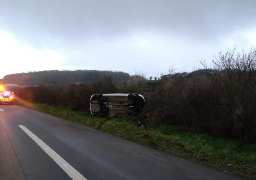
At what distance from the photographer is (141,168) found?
6148 mm

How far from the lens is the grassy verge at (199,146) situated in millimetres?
6629

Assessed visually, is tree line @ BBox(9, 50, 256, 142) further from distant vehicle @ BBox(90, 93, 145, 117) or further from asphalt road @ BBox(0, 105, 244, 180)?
asphalt road @ BBox(0, 105, 244, 180)

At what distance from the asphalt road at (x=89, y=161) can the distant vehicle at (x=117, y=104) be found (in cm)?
481

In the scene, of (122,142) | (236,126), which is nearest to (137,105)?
(122,142)

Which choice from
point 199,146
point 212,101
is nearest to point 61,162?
point 199,146

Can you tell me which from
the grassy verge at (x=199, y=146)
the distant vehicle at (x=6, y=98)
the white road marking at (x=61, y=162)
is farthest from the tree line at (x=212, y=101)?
the distant vehicle at (x=6, y=98)

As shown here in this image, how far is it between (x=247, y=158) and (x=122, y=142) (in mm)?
3865

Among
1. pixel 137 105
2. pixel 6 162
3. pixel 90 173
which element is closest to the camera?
pixel 90 173

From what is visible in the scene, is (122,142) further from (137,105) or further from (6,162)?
(137,105)

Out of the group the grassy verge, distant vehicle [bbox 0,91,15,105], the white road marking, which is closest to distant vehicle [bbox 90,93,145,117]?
the grassy verge

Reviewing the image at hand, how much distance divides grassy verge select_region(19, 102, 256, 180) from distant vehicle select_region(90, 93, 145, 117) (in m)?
2.29

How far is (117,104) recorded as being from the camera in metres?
14.9

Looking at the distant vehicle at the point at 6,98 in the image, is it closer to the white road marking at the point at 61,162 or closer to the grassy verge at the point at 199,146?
the grassy verge at the point at 199,146

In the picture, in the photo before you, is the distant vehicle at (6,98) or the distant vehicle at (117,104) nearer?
the distant vehicle at (117,104)
